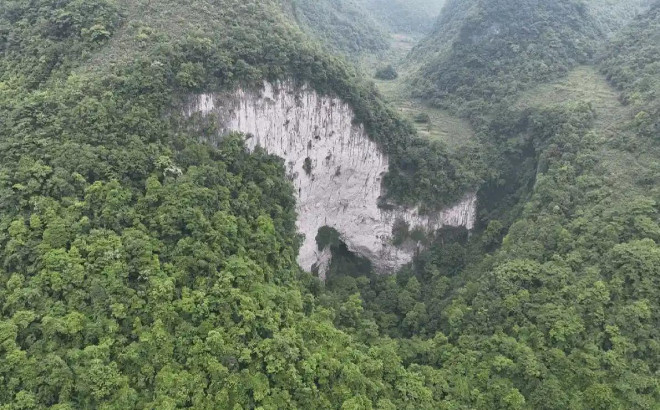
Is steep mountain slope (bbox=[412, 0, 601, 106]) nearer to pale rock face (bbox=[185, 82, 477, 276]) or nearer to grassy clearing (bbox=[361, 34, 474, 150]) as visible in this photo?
grassy clearing (bbox=[361, 34, 474, 150])

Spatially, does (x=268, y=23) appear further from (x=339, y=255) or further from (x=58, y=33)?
(x=339, y=255)

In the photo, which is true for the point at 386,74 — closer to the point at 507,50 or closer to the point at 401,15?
the point at 507,50

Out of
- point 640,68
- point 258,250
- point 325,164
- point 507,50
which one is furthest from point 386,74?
point 258,250

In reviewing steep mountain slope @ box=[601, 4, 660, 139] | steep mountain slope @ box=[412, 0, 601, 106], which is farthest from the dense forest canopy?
steep mountain slope @ box=[412, 0, 601, 106]

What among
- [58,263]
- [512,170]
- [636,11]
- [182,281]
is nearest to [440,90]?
[512,170]

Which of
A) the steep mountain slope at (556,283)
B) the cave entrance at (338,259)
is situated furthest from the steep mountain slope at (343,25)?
the steep mountain slope at (556,283)
